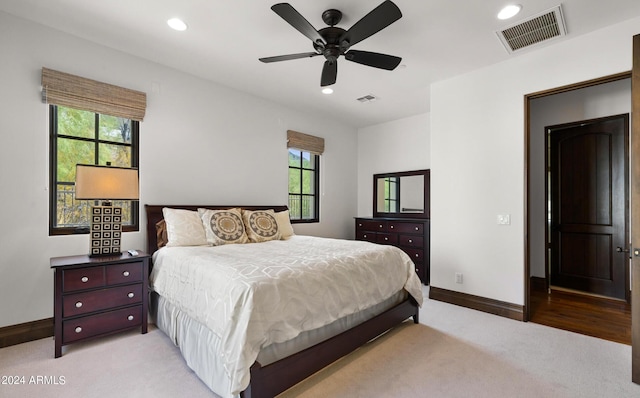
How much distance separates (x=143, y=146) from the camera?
3303 mm

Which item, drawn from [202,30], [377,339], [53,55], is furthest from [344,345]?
[53,55]

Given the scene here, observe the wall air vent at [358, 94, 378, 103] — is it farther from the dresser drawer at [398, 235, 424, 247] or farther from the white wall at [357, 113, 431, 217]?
the dresser drawer at [398, 235, 424, 247]

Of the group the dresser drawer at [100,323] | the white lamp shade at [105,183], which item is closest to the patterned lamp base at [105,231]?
the white lamp shade at [105,183]

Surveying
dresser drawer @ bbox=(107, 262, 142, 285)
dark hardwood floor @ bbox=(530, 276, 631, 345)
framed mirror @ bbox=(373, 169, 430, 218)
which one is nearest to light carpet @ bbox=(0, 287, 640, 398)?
dark hardwood floor @ bbox=(530, 276, 631, 345)

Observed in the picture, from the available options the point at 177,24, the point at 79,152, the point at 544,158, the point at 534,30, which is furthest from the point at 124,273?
the point at 544,158

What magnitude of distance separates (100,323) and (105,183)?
47.0 inches

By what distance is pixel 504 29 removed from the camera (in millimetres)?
2711

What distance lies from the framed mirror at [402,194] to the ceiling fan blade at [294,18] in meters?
3.46

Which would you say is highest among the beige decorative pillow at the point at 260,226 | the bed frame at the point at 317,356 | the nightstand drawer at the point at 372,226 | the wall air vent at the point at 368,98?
the wall air vent at the point at 368,98

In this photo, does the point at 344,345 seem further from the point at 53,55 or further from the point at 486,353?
the point at 53,55

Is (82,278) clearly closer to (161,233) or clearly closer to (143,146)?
(161,233)

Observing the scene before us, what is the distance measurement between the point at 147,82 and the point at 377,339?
3.60 m

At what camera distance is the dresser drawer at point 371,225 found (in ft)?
16.8

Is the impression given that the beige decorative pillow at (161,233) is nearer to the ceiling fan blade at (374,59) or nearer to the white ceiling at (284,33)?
the white ceiling at (284,33)
